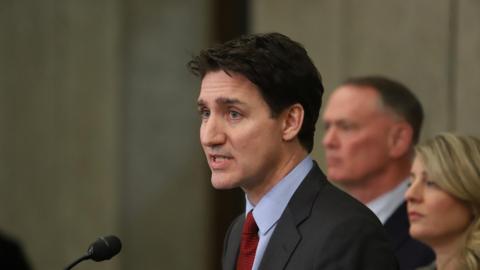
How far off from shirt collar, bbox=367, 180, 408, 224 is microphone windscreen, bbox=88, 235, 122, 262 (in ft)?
6.79

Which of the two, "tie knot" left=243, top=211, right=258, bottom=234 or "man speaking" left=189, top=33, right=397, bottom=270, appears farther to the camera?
"tie knot" left=243, top=211, right=258, bottom=234

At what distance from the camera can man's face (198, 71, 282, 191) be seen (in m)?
3.43

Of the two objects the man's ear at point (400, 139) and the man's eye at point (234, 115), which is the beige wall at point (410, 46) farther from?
the man's eye at point (234, 115)

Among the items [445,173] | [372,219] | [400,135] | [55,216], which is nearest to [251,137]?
[372,219]

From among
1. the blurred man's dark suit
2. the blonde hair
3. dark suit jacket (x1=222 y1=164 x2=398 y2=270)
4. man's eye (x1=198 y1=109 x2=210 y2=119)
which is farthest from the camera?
the blurred man's dark suit

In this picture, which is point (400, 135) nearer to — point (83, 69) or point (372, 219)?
point (372, 219)

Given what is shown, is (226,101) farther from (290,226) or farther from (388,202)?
(388,202)

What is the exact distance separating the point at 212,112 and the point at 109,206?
5352 mm

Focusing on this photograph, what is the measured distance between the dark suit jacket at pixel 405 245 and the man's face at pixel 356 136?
13.2 inches

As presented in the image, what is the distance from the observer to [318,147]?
22.0 ft

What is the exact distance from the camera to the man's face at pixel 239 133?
343cm

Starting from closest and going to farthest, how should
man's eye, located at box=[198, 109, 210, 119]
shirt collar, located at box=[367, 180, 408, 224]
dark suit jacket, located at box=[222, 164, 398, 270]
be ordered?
dark suit jacket, located at box=[222, 164, 398, 270], man's eye, located at box=[198, 109, 210, 119], shirt collar, located at box=[367, 180, 408, 224]

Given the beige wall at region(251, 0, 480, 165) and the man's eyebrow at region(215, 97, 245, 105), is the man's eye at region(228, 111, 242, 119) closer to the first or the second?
the man's eyebrow at region(215, 97, 245, 105)

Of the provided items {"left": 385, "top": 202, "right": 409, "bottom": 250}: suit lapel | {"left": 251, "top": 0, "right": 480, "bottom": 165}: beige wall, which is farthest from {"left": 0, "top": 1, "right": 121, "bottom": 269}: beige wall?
{"left": 385, "top": 202, "right": 409, "bottom": 250}: suit lapel
